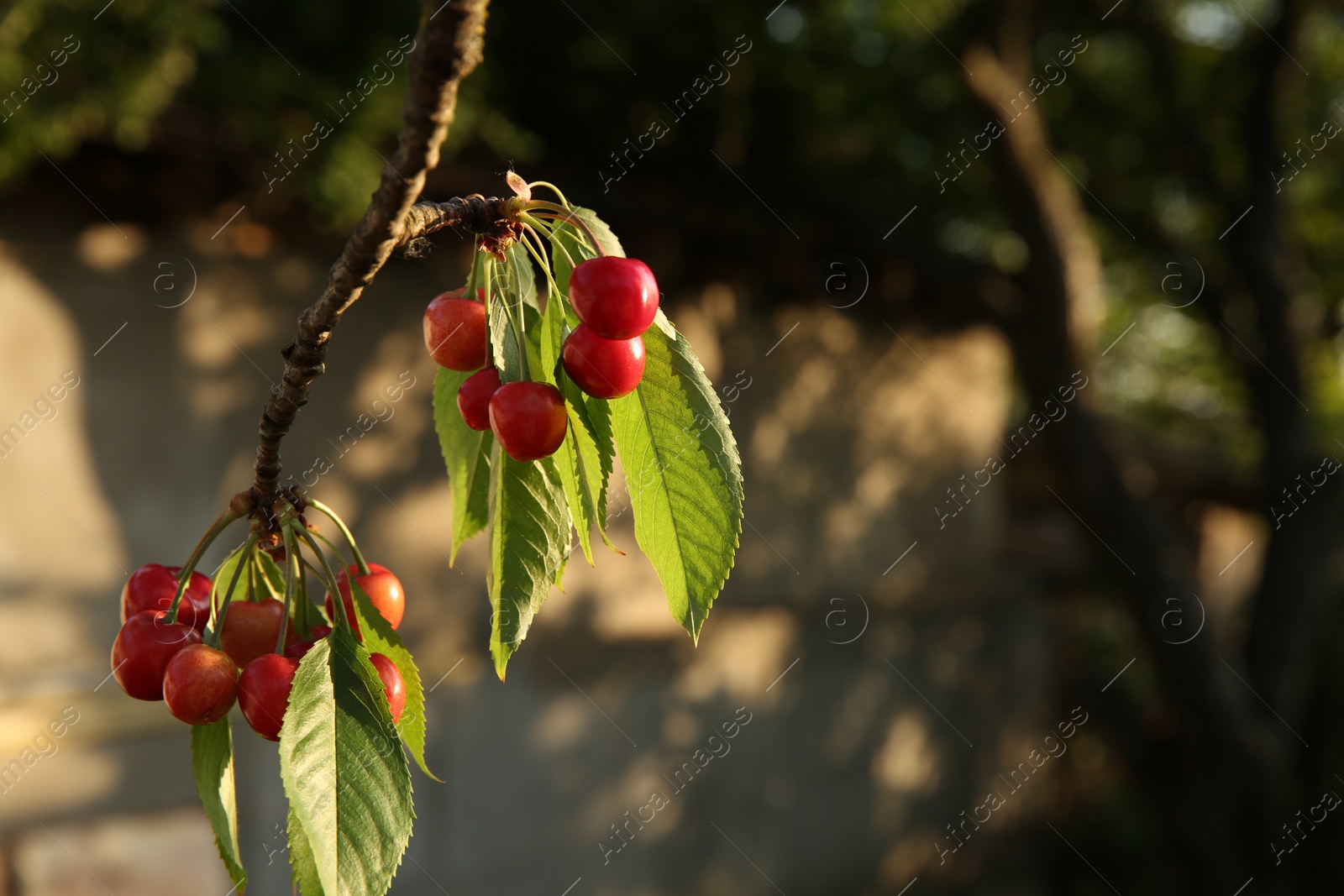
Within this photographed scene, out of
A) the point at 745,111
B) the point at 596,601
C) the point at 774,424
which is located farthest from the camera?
the point at 774,424

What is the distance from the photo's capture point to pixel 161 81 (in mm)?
2594

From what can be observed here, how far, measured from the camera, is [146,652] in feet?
2.24

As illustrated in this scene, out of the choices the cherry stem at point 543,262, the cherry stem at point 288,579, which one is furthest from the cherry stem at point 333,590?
the cherry stem at point 543,262

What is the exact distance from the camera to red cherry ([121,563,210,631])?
76cm

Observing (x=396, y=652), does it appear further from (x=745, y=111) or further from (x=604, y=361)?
(x=745, y=111)

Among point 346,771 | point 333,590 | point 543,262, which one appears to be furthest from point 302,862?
point 543,262

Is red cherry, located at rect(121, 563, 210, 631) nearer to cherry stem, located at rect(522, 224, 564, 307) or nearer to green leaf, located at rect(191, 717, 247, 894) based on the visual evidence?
green leaf, located at rect(191, 717, 247, 894)

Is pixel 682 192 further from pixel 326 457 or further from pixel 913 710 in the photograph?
pixel 913 710

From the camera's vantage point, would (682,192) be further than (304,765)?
Yes

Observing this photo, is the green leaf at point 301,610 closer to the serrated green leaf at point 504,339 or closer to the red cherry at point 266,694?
the red cherry at point 266,694

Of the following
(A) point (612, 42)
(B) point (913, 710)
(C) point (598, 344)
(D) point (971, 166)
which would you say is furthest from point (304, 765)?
(B) point (913, 710)

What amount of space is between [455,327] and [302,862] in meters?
0.35

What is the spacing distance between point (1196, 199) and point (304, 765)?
Answer: 20.8 feet

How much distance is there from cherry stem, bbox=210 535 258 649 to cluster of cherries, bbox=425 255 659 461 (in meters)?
0.17
